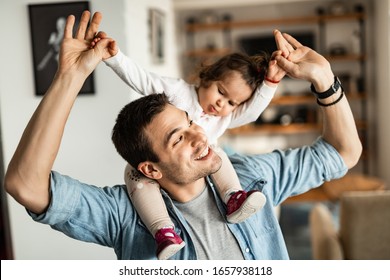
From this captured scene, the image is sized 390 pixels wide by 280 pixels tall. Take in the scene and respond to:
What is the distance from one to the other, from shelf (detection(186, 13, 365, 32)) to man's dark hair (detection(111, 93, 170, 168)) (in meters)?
3.20

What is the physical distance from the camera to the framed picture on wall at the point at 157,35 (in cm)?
97

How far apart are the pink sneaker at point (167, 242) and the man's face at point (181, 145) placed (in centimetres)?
9

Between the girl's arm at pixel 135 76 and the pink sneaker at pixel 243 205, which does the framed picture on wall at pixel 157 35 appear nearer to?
the girl's arm at pixel 135 76

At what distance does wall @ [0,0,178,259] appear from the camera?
85 cm

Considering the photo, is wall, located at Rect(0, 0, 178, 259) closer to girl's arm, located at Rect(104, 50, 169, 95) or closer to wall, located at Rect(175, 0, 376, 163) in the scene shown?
girl's arm, located at Rect(104, 50, 169, 95)

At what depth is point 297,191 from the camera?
907 millimetres

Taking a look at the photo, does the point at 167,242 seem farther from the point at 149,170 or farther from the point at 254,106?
the point at 254,106

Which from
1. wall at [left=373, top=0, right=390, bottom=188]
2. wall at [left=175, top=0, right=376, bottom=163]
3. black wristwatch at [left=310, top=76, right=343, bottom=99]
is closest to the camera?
black wristwatch at [left=310, top=76, right=343, bottom=99]

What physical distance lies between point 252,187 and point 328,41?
3.35m

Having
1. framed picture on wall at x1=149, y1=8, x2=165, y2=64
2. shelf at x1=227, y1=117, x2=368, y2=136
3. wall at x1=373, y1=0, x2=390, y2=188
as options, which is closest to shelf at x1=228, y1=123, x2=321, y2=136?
shelf at x1=227, y1=117, x2=368, y2=136

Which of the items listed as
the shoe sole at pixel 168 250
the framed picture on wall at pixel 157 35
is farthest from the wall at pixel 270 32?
the shoe sole at pixel 168 250

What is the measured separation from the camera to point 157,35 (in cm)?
98

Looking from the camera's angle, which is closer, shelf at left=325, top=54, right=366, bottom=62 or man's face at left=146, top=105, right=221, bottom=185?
man's face at left=146, top=105, right=221, bottom=185

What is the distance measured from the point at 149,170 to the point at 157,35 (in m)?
0.32
